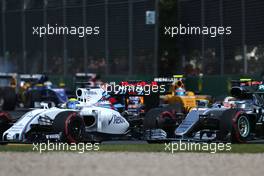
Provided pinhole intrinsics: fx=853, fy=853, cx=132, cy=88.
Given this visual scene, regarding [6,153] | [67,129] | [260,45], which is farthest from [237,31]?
[6,153]

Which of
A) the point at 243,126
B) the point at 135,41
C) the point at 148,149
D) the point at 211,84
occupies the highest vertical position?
the point at 135,41

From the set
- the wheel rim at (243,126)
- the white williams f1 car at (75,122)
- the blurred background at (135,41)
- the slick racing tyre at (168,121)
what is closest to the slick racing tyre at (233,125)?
the wheel rim at (243,126)

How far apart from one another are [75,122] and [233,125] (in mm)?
3097

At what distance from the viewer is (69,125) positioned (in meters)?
16.5

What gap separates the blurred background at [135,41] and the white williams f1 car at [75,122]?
38.2ft

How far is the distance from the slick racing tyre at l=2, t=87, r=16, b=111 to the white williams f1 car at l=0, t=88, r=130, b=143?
1436 cm

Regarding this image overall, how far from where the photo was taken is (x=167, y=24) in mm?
36531

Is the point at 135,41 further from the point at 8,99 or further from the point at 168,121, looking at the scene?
the point at 168,121

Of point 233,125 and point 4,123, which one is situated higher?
point 233,125

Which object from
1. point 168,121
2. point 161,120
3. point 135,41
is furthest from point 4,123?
point 135,41

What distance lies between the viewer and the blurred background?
30.6m

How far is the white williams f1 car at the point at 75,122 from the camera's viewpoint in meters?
16.6

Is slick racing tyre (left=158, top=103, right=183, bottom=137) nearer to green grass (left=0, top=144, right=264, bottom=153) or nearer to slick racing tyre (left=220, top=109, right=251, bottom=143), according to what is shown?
green grass (left=0, top=144, right=264, bottom=153)

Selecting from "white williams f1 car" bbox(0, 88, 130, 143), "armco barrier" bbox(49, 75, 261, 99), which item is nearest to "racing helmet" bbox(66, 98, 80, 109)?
"white williams f1 car" bbox(0, 88, 130, 143)
